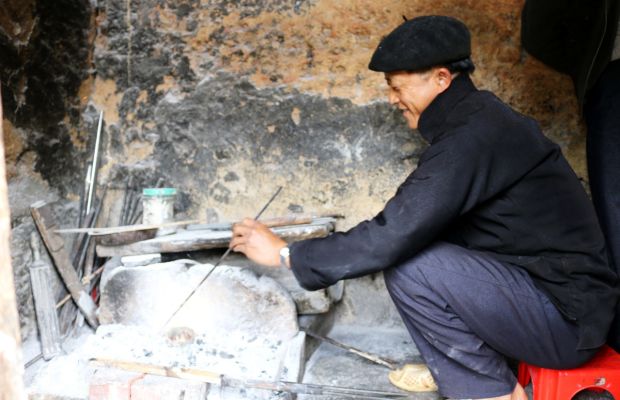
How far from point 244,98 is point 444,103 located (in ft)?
4.13

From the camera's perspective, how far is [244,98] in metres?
2.88

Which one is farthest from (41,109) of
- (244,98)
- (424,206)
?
(424,206)

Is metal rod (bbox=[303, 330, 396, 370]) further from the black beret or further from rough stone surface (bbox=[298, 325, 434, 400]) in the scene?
the black beret

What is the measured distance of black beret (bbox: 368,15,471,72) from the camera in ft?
5.89

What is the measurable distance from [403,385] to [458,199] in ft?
2.65

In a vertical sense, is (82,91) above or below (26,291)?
above

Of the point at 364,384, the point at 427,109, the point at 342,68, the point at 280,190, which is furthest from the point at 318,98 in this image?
the point at 364,384

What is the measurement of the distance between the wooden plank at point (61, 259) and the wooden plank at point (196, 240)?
157mm

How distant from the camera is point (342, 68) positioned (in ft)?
9.09

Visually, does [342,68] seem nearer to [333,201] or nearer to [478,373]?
[333,201]

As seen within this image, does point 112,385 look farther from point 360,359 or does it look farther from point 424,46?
point 424,46

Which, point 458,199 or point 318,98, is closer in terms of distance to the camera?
point 458,199

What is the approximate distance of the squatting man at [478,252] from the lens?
1699 mm

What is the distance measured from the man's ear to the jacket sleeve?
0.81 ft
